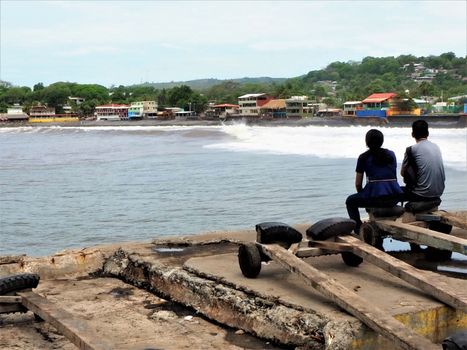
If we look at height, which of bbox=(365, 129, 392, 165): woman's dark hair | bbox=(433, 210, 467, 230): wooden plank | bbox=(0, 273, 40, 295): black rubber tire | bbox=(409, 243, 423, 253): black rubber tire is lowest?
bbox=(409, 243, 423, 253): black rubber tire

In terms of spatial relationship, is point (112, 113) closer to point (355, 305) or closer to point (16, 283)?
point (16, 283)

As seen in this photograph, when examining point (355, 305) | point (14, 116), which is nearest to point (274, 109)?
point (14, 116)

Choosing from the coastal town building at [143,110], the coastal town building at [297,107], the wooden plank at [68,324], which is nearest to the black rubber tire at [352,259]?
the wooden plank at [68,324]

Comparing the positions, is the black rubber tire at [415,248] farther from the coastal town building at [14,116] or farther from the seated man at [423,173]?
the coastal town building at [14,116]

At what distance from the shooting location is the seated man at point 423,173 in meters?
6.22

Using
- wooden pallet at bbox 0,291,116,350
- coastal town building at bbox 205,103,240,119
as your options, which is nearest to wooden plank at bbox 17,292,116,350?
wooden pallet at bbox 0,291,116,350

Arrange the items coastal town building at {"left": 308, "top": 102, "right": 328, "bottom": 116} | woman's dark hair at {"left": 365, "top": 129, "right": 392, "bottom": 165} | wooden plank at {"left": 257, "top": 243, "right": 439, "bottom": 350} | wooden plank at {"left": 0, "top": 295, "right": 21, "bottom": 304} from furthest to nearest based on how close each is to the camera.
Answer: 1. coastal town building at {"left": 308, "top": 102, "right": 328, "bottom": 116}
2. woman's dark hair at {"left": 365, "top": 129, "right": 392, "bottom": 165}
3. wooden plank at {"left": 0, "top": 295, "right": 21, "bottom": 304}
4. wooden plank at {"left": 257, "top": 243, "right": 439, "bottom": 350}

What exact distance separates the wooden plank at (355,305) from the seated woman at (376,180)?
56.2 inches

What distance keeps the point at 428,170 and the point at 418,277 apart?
6.82 ft

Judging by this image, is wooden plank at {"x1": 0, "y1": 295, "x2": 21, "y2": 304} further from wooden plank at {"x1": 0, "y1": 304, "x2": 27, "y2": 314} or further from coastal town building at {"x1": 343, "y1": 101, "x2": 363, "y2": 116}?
coastal town building at {"x1": 343, "y1": 101, "x2": 363, "y2": 116}

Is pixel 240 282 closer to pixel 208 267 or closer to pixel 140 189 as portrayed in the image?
pixel 208 267

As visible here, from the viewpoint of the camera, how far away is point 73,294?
18.1ft

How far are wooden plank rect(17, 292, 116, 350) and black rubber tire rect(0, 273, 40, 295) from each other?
0.20ft

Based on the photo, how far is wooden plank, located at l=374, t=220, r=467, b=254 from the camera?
516 centimetres
